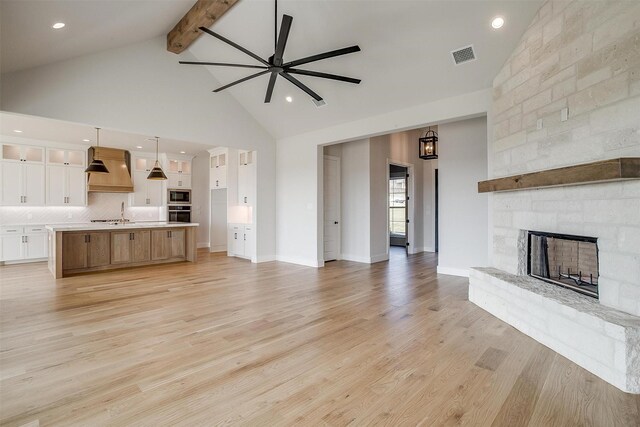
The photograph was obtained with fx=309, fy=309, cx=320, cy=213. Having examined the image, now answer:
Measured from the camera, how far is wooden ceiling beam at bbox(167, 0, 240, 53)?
441cm

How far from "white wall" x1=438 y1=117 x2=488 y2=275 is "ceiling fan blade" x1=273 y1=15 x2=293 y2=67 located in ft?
11.8

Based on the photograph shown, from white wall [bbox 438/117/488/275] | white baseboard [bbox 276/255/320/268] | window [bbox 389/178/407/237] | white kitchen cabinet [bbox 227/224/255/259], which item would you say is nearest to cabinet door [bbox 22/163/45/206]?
white kitchen cabinet [bbox 227/224/255/259]

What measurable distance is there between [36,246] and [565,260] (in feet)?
32.6

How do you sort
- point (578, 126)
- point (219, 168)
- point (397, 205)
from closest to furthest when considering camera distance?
point (578, 126), point (219, 168), point (397, 205)

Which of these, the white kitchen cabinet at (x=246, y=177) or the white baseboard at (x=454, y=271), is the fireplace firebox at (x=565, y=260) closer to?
the white baseboard at (x=454, y=271)

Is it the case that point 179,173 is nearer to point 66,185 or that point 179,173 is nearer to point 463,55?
point 66,185

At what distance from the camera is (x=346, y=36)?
4355mm

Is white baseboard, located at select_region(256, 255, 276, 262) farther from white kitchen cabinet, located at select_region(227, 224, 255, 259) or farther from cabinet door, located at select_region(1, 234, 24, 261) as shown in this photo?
cabinet door, located at select_region(1, 234, 24, 261)

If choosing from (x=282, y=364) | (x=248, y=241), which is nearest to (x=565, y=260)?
(x=282, y=364)

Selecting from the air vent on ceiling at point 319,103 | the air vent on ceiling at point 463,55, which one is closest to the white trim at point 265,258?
the air vent on ceiling at point 319,103

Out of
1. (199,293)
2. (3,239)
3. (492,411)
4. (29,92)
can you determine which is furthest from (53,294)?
(492,411)

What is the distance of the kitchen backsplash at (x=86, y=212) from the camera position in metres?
7.18

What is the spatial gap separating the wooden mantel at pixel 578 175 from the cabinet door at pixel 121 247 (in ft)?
21.9

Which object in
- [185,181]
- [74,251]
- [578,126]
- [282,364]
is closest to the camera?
[282,364]
